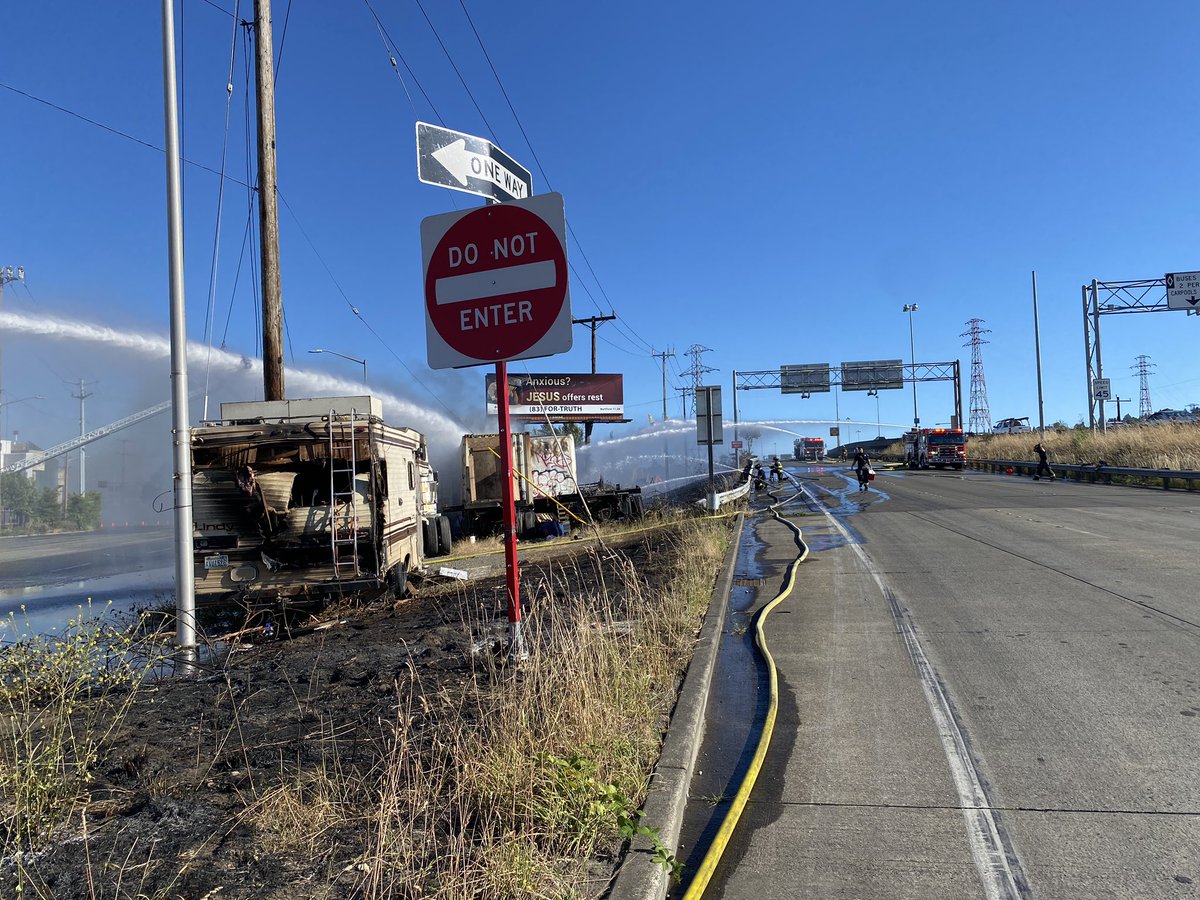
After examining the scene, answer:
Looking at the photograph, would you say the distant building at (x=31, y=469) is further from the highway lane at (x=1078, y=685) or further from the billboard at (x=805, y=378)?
the billboard at (x=805, y=378)

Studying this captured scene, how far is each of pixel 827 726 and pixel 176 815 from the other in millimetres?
3863

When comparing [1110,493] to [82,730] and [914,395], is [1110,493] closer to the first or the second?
[82,730]

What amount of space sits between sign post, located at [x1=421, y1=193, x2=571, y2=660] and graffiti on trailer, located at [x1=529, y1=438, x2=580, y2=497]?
18.4m

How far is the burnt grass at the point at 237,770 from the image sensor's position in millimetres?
2857

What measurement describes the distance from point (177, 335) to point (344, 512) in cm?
380

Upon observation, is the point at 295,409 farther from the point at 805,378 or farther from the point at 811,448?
the point at 811,448

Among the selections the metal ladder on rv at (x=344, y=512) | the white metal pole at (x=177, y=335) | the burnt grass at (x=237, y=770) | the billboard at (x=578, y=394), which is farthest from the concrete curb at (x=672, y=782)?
the billboard at (x=578, y=394)

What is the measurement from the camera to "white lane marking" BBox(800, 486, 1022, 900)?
3.26m

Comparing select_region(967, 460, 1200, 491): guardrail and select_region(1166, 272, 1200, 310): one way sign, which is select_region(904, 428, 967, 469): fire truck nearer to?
select_region(967, 460, 1200, 491): guardrail

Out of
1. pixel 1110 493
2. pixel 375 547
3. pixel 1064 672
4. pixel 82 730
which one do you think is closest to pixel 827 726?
pixel 1064 672

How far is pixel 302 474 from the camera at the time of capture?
11.2 m

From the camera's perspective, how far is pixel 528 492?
22609 mm

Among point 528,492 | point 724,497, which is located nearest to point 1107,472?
point 724,497

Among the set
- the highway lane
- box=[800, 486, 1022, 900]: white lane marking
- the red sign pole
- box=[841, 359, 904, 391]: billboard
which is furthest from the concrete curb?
box=[841, 359, 904, 391]: billboard
